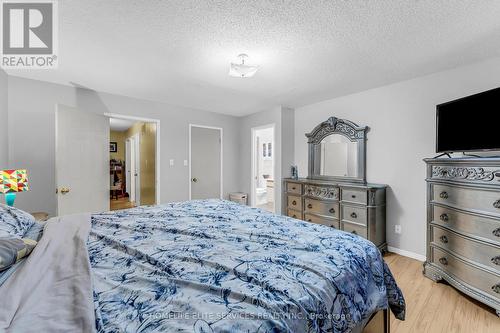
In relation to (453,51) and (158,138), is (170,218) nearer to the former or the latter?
(158,138)

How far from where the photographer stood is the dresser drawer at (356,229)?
119 inches

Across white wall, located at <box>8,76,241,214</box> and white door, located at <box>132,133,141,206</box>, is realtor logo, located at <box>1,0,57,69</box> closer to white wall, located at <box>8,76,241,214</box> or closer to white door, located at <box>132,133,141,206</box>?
white wall, located at <box>8,76,241,214</box>

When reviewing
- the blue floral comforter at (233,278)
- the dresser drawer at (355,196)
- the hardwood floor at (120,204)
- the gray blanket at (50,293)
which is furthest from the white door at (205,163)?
the gray blanket at (50,293)

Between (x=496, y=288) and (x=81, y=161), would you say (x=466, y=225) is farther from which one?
(x=81, y=161)

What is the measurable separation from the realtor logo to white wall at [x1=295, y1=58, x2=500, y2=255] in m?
3.69

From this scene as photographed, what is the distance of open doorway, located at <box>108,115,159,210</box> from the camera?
438 centimetres

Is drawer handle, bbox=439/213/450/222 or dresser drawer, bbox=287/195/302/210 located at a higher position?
drawer handle, bbox=439/213/450/222

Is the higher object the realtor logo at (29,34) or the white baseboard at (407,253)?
the realtor logo at (29,34)

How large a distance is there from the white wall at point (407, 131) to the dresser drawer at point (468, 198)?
631 mm

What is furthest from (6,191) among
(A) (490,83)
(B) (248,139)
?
(A) (490,83)

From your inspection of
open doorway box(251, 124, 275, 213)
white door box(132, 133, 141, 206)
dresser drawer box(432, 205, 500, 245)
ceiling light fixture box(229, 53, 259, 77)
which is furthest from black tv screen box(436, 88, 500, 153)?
white door box(132, 133, 141, 206)

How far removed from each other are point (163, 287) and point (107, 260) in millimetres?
456

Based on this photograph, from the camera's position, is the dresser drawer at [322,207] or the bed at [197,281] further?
the dresser drawer at [322,207]

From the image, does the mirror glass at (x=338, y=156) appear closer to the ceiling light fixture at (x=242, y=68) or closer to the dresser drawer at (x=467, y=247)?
the dresser drawer at (x=467, y=247)
